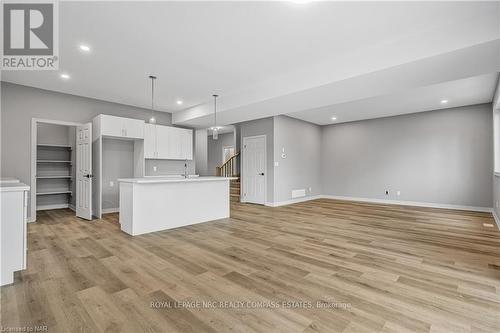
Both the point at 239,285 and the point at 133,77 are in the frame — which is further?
the point at 133,77

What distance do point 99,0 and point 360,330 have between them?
3852 millimetres

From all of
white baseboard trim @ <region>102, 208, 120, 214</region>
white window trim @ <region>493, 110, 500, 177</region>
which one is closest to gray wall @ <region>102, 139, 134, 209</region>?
white baseboard trim @ <region>102, 208, 120, 214</region>

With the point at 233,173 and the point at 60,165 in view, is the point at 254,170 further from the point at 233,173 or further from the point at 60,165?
the point at 60,165

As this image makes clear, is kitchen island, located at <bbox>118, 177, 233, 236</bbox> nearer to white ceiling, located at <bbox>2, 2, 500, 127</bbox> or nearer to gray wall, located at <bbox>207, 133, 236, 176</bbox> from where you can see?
white ceiling, located at <bbox>2, 2, 500, 127</bbox>

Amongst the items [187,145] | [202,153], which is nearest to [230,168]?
[202,153]

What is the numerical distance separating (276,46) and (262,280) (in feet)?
10.2

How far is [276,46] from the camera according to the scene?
11.1 feet

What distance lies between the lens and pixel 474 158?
6.10 m

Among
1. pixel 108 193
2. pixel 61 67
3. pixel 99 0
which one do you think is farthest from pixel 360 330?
pixel 108 193

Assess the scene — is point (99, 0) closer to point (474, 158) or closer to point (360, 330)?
point (360, 330)

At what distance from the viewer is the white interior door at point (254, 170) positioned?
725 cm

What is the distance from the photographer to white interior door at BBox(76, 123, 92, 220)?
516 cm

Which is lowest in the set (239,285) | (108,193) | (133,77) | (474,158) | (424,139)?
(239,285)

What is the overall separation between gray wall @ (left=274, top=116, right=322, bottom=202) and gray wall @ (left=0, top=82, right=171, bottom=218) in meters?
5.45
